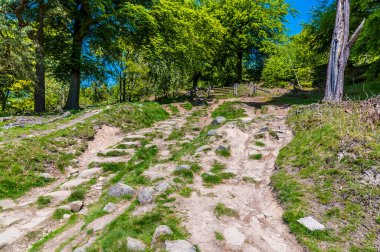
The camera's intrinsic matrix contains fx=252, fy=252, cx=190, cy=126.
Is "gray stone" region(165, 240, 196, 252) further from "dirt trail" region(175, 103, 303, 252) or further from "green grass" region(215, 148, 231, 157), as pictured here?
"green grass" region(215, 148, 231, 157)

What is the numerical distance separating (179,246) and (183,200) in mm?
1796

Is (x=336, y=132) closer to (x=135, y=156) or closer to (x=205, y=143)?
(x=205, y=143)

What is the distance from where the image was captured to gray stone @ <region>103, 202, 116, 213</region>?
6012mm

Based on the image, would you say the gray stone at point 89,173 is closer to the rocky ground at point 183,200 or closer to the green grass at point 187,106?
the rocky ground at point 183,200

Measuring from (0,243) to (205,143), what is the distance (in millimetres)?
6974

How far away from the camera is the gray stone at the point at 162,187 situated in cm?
656

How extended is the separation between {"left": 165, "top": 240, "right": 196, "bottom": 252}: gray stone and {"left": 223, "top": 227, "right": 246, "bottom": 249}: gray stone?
766mm

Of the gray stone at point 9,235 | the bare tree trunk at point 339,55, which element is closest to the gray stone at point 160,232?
the gray stone at point 9,235

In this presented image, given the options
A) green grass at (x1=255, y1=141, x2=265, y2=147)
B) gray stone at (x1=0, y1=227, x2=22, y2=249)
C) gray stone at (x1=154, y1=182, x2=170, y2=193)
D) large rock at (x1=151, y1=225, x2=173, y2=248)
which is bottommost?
gray stone at (x1=0, y1=227, x2=22, y2=249)

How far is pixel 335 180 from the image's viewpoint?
20.9ft

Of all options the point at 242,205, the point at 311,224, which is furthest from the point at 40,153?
the point at 311,224

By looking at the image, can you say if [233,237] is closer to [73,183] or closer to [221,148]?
[221,148]

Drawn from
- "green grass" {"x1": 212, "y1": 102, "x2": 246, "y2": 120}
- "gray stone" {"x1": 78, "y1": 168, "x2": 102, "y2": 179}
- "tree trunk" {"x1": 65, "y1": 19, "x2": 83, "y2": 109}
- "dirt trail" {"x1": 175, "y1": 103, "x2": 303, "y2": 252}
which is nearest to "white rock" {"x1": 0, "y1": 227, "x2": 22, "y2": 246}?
"gray stone" {"x1": 78, "y1": 168, "x2": 102, "y2": 179}

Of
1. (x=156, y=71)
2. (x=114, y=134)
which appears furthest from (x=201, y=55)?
(x=114, y=134)
